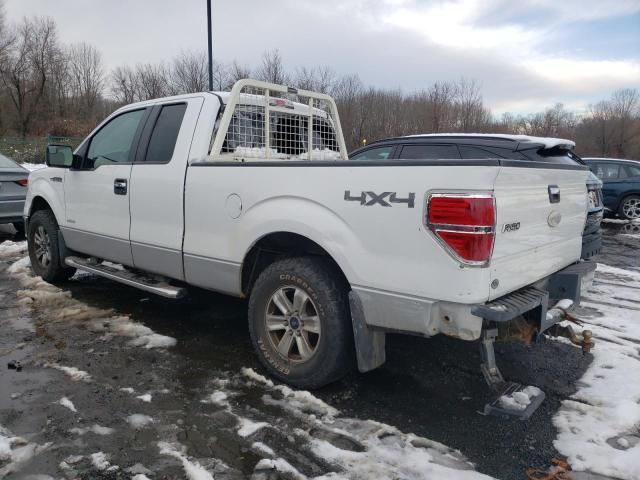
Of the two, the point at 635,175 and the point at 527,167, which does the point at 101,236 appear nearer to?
the point at 527,167

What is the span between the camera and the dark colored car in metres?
13.4

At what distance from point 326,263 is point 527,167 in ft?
4.57

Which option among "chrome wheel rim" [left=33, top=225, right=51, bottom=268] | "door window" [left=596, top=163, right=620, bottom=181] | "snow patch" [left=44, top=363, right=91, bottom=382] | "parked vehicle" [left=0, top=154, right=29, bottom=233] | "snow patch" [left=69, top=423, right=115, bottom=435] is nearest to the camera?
"snow patch" [left=69, top=423, right=115, bottom=435]

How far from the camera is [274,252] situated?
3.81 metres

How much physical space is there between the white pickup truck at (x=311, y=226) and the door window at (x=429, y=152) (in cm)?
216

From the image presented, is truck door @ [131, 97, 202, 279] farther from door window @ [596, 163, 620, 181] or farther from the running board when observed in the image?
door window @ [596, 163, 620, 181]

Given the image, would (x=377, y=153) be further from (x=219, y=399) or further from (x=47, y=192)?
(x=219, y=399)

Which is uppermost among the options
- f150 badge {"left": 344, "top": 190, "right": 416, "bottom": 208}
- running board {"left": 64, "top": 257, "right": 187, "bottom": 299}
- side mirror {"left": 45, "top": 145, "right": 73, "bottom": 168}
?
side mirror {"left": 45, "top": 145, "right": 73, "bottom": 168}

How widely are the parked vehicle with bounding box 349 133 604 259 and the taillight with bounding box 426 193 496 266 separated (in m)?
3.23

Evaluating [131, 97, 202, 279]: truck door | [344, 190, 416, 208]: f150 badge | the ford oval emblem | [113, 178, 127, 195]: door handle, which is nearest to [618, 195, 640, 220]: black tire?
the ford oval emblem

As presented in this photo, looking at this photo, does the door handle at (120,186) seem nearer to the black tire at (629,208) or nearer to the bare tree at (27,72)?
the black tire at (629,208)

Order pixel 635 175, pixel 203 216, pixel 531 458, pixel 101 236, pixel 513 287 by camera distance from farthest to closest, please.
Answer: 1. pixel 635 175
2. pixel 101 236
3. pixel 203 216
4. pixel 513 287
5. pixel 531 458

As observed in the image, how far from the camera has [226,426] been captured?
10.1 ft

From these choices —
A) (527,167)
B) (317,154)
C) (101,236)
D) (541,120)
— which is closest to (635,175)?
(317,154)
